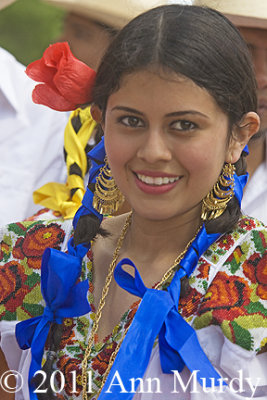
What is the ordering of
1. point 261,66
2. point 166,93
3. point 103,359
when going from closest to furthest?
point 166,93 → point 103,359 → point 261,66

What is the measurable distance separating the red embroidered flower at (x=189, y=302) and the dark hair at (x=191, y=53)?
0.45 meters

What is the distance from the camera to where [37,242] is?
240 centimetres

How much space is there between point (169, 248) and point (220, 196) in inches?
8.7

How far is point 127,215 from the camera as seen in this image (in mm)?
2412

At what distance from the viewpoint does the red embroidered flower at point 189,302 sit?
208cm

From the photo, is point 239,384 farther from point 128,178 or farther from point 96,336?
point 128,178

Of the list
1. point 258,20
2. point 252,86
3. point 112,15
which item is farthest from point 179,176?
point 112,15

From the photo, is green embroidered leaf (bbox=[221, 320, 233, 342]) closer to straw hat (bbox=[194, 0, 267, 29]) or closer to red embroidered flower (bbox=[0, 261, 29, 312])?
red embroidered flower (bbox=[0, 261, 29, 312])

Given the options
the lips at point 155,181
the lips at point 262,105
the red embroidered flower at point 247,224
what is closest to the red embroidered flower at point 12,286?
the lips at point 155,181

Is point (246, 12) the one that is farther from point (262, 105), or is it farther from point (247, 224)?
point (247, 224)

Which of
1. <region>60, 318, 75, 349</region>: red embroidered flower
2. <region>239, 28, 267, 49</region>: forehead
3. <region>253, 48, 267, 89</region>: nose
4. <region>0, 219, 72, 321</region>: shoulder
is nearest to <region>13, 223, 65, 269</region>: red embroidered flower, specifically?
<region>0, 219, 72, 321</region>: shoulder

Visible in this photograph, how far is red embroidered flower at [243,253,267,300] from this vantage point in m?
2.06

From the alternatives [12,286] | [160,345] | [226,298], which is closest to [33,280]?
[12,286]

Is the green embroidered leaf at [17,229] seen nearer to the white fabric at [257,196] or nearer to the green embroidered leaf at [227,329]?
the green embroidered leaf at [227,329]
